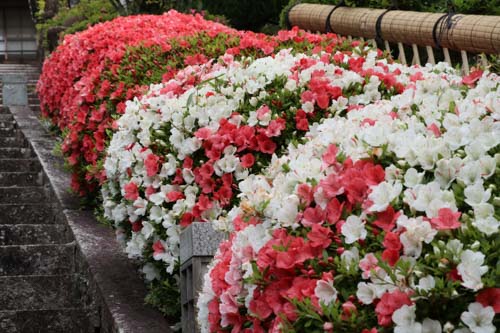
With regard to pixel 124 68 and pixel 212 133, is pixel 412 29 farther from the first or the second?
pixel 212 133

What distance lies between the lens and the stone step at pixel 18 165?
946 cm

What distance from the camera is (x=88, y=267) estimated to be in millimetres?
6039

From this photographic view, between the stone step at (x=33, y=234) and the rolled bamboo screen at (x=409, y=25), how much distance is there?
246cm

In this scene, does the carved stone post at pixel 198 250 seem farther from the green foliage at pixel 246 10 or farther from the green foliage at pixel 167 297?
the green foliage at pixel 246 10

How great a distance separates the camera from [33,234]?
7.21 m

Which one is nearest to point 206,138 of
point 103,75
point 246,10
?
point 103,75

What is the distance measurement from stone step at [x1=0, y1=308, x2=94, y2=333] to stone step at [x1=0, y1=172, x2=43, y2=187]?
3481mm

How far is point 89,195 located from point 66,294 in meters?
1.53

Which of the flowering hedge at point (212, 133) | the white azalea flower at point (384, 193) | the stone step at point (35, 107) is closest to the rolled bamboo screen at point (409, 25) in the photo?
the flowering hedge at point (212, 133)

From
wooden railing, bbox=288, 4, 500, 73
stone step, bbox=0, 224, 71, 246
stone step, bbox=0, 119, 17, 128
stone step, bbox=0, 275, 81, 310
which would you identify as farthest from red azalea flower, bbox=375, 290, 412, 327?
stone step, bbox=0, 119, 17, 128

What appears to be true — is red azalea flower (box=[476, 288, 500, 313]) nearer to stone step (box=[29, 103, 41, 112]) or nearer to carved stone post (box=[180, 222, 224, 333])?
carved stone post (box=[180, 222, 224, 333])

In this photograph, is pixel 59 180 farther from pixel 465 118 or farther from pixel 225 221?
pixel 465 118

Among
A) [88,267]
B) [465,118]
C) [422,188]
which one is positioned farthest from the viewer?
[88,267]

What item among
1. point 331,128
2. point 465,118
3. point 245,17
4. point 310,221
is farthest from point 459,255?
point 245,17
